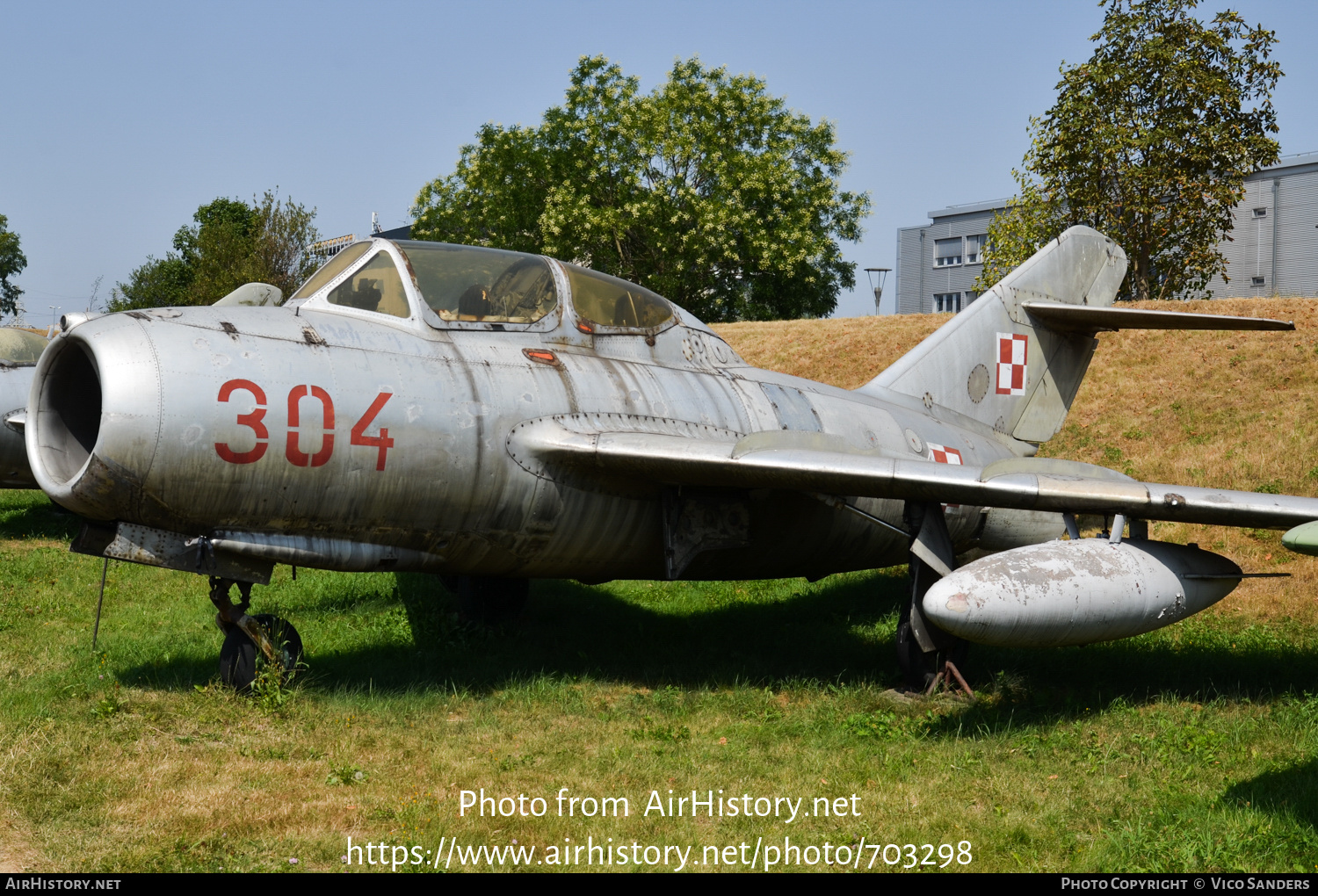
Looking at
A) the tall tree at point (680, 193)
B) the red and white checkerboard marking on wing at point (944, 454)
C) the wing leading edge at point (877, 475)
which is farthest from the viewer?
the tall tree at point (680, 193)

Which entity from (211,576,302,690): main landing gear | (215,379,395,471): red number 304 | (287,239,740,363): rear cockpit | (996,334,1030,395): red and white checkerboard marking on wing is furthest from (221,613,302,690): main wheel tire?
(996,334,1030,395): red and white checkerboard marking on wing

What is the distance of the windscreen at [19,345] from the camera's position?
1577cm

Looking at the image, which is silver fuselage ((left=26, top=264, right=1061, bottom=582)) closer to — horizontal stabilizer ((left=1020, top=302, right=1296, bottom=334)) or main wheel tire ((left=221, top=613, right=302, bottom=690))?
main wheel tire ((left=221, top=613, right=302, bottom=690))

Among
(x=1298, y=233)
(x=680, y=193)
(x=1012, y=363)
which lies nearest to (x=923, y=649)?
(x=1012, y=363)

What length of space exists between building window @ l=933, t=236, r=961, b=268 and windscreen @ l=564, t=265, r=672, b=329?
2802 inches

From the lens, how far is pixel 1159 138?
24828 mm

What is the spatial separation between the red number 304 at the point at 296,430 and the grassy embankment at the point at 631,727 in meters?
1.81

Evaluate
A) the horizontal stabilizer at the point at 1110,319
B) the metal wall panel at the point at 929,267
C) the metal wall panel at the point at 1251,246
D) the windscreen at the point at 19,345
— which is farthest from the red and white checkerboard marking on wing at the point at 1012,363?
the metal wall panel at the point at 929,267

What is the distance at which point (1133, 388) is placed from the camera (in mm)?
20594

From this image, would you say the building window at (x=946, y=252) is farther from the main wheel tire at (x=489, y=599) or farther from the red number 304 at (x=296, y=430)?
the red number 304 at (x=296, y=430)

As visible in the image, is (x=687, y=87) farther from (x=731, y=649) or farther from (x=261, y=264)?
(x=731, y=649)

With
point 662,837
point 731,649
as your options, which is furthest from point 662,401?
point 662,837

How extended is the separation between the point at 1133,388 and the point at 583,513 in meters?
16.2

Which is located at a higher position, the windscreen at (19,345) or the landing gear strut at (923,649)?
the windscreen at (19,345)
